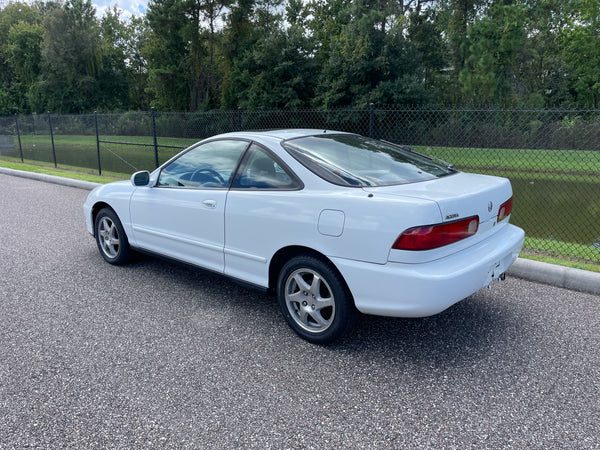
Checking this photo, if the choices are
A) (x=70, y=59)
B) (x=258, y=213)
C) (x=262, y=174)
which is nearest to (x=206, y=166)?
(x=262, y=174)

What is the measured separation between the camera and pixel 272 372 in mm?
2898

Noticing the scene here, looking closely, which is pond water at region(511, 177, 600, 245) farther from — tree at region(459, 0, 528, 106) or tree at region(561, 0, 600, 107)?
tree at region(561, 0, 600, 107)

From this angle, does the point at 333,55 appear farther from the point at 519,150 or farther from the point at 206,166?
the point at 206,166

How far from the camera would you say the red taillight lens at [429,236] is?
2.66 metres

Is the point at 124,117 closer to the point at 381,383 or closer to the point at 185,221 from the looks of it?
the point at 185,221

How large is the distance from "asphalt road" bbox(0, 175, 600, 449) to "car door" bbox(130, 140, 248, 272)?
47 centimetres

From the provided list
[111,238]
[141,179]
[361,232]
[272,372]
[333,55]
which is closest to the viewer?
[361,232]

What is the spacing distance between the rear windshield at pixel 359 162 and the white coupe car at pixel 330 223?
0.04ft

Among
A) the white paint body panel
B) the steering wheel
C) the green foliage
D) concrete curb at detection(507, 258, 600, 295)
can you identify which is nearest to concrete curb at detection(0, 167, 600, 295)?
concrete curb at detection(507, 258, 600, 295)

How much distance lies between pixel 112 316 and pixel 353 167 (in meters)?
2.34

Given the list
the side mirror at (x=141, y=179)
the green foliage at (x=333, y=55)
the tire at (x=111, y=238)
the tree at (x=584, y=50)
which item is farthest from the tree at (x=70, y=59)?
the side mirror at (x=141, y=179)

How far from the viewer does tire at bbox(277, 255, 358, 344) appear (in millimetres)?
2994

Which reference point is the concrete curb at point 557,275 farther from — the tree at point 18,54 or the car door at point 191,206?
the tree at point 18,54

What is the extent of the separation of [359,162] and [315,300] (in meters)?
1.15
